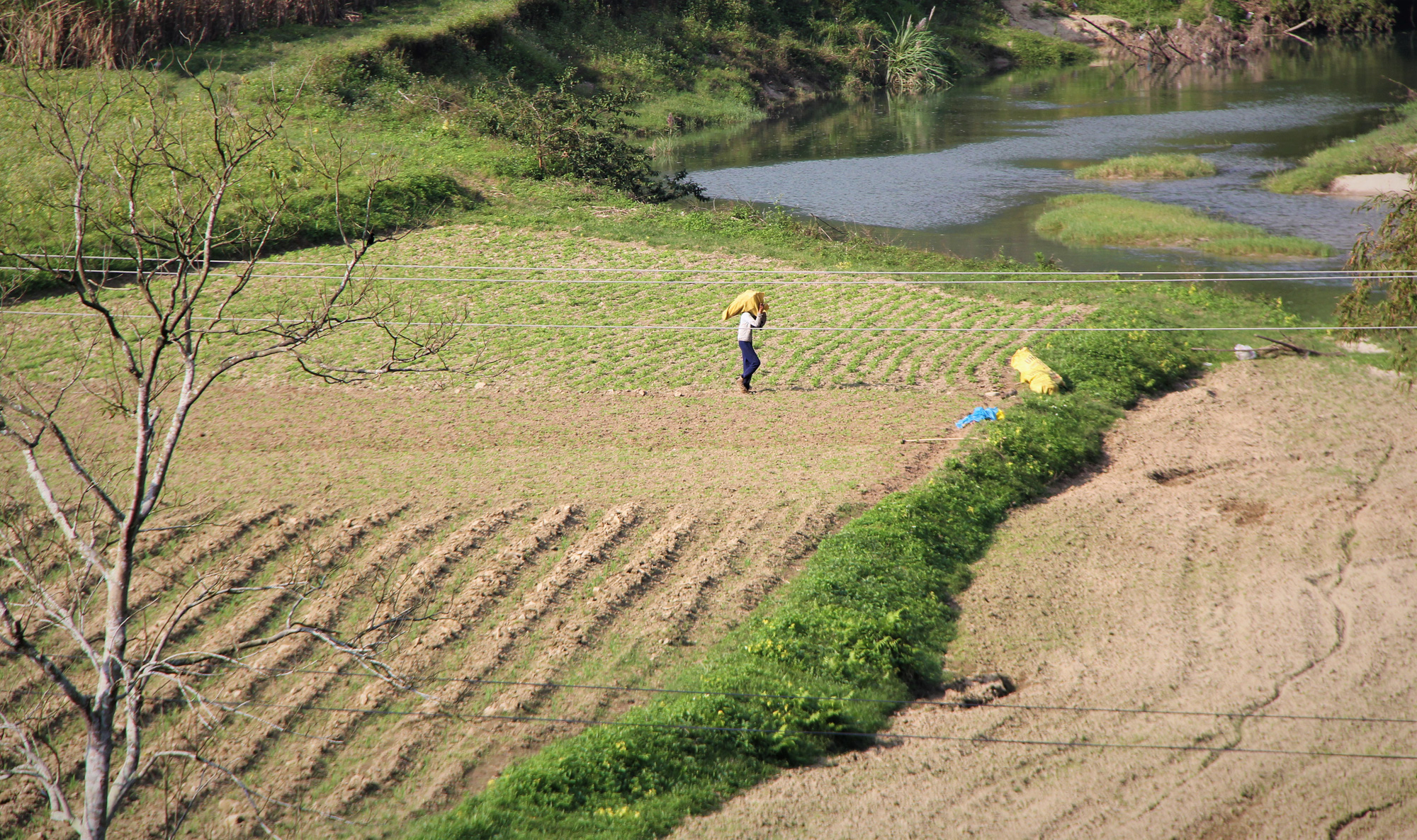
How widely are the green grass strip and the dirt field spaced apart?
0.97ft

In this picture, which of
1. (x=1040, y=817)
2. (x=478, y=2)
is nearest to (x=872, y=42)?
(x=478, y=2)

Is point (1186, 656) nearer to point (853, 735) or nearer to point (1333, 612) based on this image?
point (1333, 612)

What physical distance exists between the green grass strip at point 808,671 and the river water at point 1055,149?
36.6ft

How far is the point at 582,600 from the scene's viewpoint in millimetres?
10070

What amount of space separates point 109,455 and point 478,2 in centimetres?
2943

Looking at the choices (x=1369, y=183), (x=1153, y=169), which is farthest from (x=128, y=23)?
(x=1369, y=183)

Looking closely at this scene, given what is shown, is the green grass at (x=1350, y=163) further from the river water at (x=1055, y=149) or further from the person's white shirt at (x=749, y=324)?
the person's white shirt at (x=749, y=324)

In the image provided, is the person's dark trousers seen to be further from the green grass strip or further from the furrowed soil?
the green grass strip

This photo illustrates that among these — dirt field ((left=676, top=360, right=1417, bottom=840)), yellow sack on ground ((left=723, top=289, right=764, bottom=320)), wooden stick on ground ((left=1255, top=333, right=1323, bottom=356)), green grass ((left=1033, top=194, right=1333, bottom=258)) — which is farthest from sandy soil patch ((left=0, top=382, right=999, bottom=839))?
green grass ((left=1033, top=194, right=1333, bottom=258))

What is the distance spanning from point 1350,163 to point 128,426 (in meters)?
31.3

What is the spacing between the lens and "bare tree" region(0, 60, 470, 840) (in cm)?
592

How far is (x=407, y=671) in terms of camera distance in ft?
29.3

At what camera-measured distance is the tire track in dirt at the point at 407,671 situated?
7750mm

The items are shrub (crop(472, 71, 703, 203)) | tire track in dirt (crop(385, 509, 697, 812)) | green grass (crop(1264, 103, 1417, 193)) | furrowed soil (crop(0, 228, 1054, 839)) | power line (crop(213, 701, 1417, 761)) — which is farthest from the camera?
green grass (crop(1264, 103, 1417, 193))
